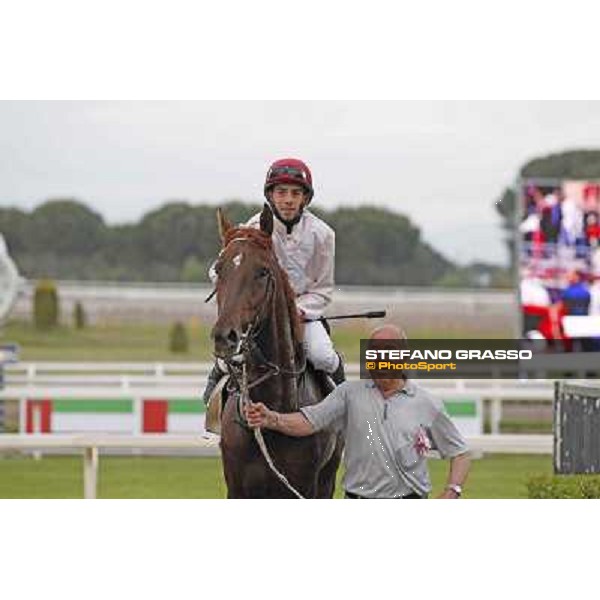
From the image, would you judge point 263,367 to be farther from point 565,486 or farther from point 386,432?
point 565,486

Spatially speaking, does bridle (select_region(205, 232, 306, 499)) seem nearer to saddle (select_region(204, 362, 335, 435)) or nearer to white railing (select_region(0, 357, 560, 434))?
saddle (select_region(204, 362, 335, 435))

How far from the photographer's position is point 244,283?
222 inches

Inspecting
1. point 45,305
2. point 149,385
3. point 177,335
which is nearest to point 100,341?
point 45,305

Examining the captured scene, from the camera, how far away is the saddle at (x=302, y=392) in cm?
607

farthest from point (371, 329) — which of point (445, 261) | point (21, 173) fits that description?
point (21, 173)

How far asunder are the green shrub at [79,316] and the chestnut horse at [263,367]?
3022 mm

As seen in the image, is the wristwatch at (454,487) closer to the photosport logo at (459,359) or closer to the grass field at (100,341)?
the photosport logo at (459,359)

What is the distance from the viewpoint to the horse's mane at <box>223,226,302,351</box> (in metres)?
5.75

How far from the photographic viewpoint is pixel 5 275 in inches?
472

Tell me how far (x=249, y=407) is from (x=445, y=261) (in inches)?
52.5

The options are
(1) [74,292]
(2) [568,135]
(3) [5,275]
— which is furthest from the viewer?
(3) [5,275]

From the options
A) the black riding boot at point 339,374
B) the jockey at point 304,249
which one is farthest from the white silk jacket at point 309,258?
the black riding boot at point 339,374

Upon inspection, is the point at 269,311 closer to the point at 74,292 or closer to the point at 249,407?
the point at 249,407

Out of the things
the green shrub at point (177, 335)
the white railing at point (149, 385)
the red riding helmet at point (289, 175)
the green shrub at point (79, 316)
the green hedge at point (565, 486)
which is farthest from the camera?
the white railing at point (149, 385)
